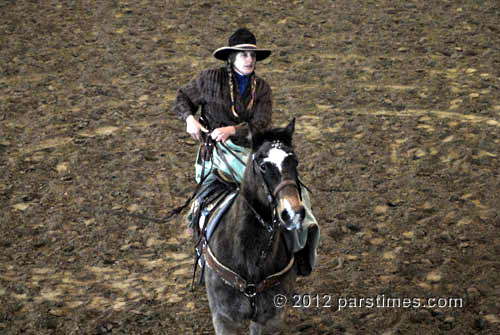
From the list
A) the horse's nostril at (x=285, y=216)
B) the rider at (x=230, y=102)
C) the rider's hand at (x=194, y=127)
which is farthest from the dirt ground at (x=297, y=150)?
the horse's nostril at (x=285, y=216)

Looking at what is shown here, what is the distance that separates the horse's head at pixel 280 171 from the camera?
4.66 meters

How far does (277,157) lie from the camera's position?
15.8 ft

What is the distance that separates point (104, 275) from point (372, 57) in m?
9.83

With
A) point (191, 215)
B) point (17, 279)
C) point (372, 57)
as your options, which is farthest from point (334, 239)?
point (372, 57)

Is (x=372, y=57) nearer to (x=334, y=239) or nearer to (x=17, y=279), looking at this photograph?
(x=334, y=239)

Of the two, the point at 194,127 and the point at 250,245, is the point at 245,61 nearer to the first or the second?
the point at 194,127

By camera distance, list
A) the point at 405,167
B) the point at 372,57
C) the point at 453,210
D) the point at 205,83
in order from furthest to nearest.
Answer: the point at 372,57, the point at 405,167, the point at 453,210, the point at 205,83

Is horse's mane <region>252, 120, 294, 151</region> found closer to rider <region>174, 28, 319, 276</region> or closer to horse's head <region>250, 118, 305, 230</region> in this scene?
horse's head <region>250, 118, 305, 230</region>

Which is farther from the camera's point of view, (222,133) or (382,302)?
(382,302)

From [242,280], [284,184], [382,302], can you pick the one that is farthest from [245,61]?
[382,302]

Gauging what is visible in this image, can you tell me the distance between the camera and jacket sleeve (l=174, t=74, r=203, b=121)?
6.50m

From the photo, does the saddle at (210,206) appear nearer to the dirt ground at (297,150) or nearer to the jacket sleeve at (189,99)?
the jacket sleeve at (189,99)

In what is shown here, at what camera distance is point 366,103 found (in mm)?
13375

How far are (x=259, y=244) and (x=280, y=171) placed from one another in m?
0.95
